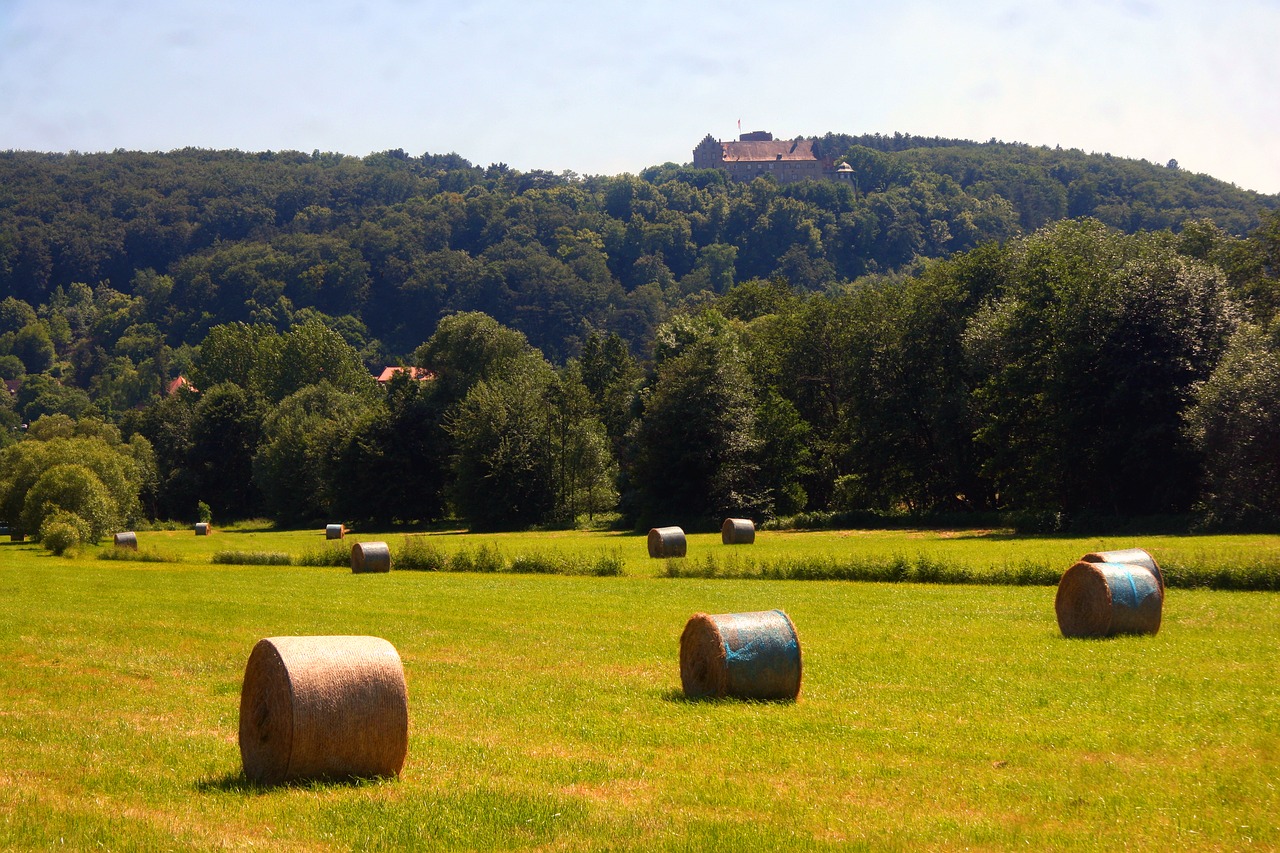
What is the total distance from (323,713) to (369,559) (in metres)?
35.2

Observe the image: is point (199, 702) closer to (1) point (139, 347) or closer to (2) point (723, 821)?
(2) point (723, 821)

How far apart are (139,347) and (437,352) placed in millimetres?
111236

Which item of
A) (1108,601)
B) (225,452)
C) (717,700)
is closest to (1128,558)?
(1108,601)

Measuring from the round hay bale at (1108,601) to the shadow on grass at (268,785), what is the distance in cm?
1410

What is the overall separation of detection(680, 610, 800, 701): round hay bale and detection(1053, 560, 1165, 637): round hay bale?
790 centimetres

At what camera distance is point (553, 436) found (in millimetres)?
87750

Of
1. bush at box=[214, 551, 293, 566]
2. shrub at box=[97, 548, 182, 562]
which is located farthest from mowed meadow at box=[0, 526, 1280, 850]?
shrub at box=[97, 548, 182, 562]

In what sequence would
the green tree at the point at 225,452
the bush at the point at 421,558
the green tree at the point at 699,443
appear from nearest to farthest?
1. the bush at the point at 421,558
2. the green tree at the point at 699,443
3. the green tree at the point at 225,452

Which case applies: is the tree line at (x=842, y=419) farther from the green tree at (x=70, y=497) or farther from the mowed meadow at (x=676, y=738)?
the mowed meadow at (x=676, y=738)

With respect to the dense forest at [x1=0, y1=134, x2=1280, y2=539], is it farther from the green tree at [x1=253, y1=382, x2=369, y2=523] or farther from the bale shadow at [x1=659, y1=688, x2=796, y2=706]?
the bale shadow at [x1=659, y1=688, x2=796, y2=706]

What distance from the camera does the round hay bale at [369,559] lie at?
45.1 metres

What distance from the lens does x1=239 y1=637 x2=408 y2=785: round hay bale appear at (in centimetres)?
1080

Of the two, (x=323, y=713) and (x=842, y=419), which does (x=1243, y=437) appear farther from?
(x=323, y=713)

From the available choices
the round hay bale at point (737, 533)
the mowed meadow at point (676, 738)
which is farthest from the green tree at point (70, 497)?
the mowed meadow at point (676, 738)
